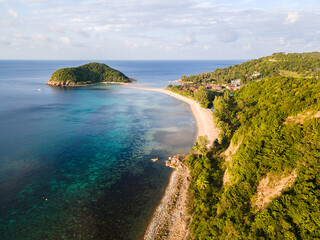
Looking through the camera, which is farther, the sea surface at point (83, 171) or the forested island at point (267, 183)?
the sea surface at point (83, 171)

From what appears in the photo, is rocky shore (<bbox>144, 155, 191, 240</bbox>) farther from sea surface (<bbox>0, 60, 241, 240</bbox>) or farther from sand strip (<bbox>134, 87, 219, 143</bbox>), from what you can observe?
sand strip (<bbox>134, 87, 219, 143</bbox>)

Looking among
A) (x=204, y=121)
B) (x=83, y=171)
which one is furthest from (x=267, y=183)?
(x=204, y=121)

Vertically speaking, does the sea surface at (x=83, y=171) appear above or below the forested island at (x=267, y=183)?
below

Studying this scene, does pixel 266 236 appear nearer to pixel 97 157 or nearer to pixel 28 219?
pixel 28 219

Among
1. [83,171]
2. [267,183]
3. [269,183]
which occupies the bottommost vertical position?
[83,171]

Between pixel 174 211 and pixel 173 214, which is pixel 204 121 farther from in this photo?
pixel 173 214

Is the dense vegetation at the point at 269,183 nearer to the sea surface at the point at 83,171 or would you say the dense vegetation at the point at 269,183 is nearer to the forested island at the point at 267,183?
the forested island at the point at 267,183

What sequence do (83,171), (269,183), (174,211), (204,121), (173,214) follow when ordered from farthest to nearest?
(204,121) → (83,171) → (174,211) → (173,214) → (269,183)

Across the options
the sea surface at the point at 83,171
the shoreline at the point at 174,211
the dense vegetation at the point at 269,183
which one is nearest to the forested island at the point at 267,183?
the dense vegetation at the point at 269,183

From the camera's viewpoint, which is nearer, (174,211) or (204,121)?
(174,211)
